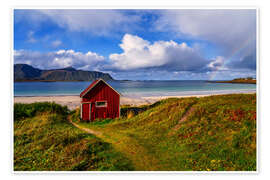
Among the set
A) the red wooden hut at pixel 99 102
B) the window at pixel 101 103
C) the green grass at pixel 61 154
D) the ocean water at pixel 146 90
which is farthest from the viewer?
the ocean water at pixel 146 90

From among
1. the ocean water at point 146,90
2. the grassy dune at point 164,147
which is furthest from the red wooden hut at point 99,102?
the ocean water at point 146,90

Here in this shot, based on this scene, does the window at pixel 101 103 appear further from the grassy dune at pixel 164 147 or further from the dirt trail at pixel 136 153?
the dirt trail at pixel 136 153

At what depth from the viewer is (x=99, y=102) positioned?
12.5 metres

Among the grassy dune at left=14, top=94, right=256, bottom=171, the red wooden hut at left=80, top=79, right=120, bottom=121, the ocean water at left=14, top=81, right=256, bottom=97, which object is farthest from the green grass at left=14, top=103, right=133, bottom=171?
the ocean water at left=14, top=81, right=256, bottom=97

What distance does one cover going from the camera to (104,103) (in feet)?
41.4

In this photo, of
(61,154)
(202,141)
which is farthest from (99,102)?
(202,141)

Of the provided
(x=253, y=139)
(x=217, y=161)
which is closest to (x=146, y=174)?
(x=217, y=161)

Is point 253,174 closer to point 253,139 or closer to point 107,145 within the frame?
point 253,139

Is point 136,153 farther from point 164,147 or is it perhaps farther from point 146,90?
point 146,90

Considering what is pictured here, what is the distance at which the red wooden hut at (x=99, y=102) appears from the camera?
12047mm

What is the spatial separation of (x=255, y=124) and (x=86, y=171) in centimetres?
700

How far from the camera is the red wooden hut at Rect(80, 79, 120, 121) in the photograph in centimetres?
1205

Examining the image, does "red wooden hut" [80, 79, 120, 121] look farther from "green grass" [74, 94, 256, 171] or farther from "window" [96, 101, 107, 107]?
"green grass" [74, 94, 256, 171]

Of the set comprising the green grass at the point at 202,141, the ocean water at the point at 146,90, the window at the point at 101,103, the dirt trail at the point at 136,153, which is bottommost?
the dirt trail at the point at 136,153
